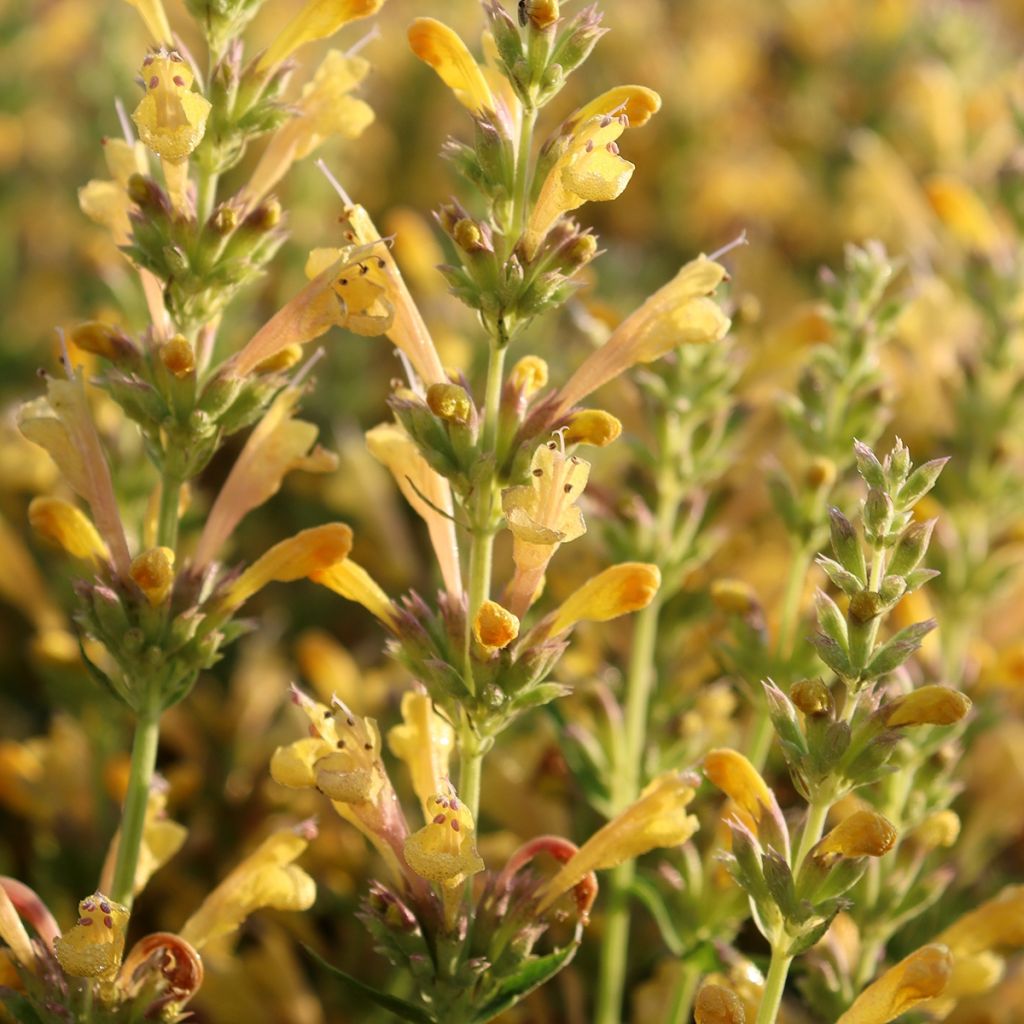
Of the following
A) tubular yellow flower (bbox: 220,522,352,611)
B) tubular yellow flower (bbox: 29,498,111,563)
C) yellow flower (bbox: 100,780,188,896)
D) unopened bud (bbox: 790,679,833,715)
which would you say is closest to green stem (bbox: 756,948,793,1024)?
unopened bud (bbox: 790,679,833,715)

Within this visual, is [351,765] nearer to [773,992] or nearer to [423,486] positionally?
[423,486]

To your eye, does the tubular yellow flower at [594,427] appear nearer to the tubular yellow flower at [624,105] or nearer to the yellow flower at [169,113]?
the tubular yellow flower at [624,105]

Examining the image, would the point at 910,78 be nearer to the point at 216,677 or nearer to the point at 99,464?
the point at 216,677

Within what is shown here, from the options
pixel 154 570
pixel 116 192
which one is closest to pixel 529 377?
pixel 154 570

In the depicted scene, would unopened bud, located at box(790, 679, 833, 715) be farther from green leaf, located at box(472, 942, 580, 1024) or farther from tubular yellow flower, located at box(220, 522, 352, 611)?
tubular yellow flower, located at box(220, 522, 352, 611)

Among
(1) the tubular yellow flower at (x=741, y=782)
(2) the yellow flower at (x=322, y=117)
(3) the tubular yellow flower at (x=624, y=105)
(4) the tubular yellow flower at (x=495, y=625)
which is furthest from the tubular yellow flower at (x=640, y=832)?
(2) the yellow flower at (x=322, y=117)

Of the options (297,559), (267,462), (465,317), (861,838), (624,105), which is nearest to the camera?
(861,838)

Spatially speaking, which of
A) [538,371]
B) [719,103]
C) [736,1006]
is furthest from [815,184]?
[736,1006]
